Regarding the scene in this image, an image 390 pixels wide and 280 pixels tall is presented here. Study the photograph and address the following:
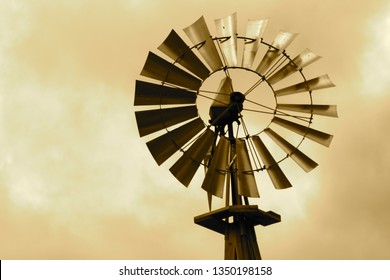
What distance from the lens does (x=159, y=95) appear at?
8148mm

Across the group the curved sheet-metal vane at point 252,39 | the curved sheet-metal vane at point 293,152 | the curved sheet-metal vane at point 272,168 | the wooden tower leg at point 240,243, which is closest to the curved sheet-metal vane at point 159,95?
the curved sheet-metal vane at point 252,39

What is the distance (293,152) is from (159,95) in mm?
2510

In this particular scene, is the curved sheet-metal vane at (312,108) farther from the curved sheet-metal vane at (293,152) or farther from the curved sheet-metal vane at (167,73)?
the curved sheet-metal vane at (167,73)

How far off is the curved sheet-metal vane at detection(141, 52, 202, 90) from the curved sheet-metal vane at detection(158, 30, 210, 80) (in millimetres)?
117

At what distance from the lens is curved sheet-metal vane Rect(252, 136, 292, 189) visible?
27.9ft

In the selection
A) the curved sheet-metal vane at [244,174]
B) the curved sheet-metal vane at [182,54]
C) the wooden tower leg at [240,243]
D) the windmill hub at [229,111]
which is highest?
the curved sheet-metal vane at [182,54]

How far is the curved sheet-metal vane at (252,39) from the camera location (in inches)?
349

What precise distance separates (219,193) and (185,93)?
1678 mm

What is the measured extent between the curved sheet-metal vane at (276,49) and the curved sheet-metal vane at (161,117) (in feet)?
4.86

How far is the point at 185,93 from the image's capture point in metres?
8.31

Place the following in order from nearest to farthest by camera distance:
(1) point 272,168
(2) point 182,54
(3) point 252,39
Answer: (2) point 182,54, (1) point 272,168, (3) point 252,39

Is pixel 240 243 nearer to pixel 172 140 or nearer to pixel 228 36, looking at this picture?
pixel 172 140

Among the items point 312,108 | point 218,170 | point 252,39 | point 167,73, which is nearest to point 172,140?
point 218,170

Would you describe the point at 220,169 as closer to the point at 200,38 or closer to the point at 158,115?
the point at 158,115
